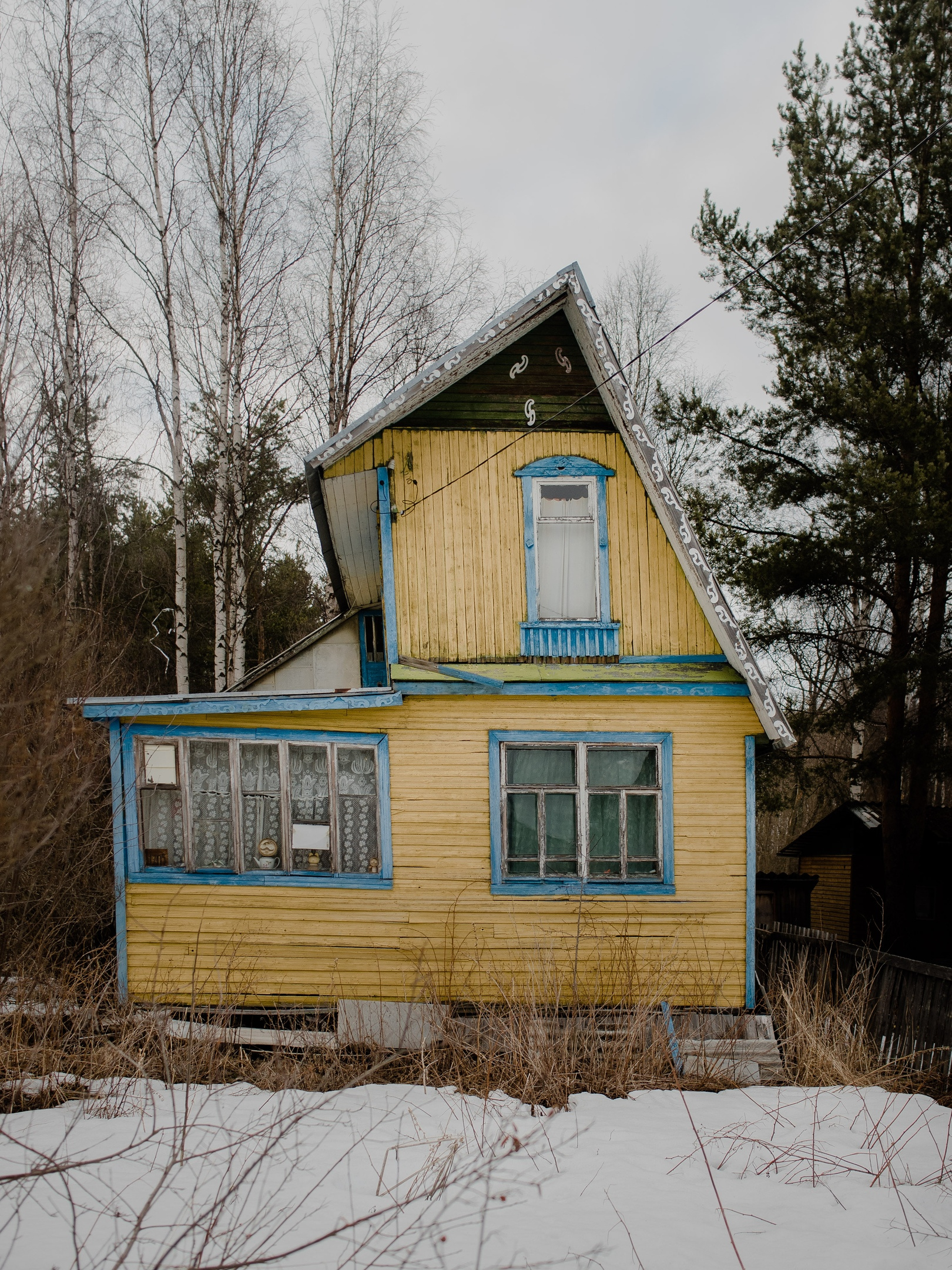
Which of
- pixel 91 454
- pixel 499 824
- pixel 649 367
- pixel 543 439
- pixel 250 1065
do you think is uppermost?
pixel 649 367

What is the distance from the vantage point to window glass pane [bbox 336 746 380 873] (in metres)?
8.56

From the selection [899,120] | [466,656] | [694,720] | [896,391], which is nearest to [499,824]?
[466,656]

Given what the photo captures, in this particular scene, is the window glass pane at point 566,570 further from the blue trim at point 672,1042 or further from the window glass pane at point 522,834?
the blue trim at point 672,1042

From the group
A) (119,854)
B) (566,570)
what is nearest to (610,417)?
(566,570)

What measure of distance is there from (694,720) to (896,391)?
8885 millimetres

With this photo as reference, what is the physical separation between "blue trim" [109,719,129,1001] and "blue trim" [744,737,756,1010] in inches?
243

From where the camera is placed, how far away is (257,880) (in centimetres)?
845

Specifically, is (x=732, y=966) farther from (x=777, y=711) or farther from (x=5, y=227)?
(x=5, y=227)

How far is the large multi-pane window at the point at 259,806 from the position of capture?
852 cm

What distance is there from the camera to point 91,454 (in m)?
14.6

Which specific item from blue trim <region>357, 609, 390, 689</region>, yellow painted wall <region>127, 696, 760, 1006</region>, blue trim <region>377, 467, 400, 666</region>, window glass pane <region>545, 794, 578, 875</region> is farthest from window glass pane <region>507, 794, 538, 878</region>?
blue trim <region>357, 609, 390, 689</region>

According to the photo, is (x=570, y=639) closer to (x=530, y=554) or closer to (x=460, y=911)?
(x=530, y=554)

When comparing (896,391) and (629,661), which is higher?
(896,391)

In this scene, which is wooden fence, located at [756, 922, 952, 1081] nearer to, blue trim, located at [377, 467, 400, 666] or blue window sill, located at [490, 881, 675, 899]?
blue window sill, located at [490, 881, 675, 899]
